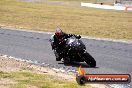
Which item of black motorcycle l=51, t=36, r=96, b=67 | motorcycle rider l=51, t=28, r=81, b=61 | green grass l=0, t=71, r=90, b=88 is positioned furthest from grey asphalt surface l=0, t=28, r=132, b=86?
green grass l=0, t=71, r=90, b=88

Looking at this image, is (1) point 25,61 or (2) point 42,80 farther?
(1) point 25,61

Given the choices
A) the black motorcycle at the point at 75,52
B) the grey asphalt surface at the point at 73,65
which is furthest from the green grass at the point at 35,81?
the black motorcycle at the point at 75,52

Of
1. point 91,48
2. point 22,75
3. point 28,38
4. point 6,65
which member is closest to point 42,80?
point 22,75

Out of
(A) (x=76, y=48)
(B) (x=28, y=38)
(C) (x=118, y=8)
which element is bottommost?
(C) (x=118, y=8)

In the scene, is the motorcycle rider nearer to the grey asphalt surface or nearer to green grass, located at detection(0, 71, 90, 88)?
the grey asphalt surface

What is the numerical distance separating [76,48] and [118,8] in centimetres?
4813

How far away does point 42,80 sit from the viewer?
1276cm

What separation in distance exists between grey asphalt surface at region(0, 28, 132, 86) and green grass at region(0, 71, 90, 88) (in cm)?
266

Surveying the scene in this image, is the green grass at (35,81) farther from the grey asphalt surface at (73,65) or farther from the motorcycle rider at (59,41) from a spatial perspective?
the motorcycle rider at (59,41)

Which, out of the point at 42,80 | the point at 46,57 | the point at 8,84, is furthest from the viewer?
the point at 46,57

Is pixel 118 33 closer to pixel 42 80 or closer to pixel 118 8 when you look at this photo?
pixel 42 80

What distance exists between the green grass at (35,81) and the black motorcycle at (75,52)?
296 centimetres

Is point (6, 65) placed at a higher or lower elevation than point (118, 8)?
higher

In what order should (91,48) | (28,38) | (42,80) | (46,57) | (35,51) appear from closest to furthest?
(42,80) → (46,57) → (35,51) → (91,48) → (28,38)
